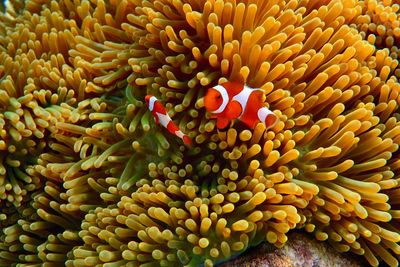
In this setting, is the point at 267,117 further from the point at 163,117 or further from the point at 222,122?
the point at 163,117

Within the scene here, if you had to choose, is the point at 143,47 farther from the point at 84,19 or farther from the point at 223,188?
the point at 223,188

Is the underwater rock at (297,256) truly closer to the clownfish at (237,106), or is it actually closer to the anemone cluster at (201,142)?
the anemone cluster at (201,142)

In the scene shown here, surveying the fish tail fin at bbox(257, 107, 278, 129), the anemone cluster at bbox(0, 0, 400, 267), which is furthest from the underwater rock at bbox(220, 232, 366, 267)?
the fish tail fin at bbox(257, 107, 278, 129)

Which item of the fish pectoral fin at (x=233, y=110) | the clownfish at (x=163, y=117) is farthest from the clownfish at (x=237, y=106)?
the clownfish at (x=163, y=117)

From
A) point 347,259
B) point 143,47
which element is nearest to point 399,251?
point 347,259

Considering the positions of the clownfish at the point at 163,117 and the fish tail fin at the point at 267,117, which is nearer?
the fish tail fin at the point at 267,117

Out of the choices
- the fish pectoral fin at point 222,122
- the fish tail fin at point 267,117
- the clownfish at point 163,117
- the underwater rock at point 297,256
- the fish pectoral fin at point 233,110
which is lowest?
the underwater rock at point 297,256

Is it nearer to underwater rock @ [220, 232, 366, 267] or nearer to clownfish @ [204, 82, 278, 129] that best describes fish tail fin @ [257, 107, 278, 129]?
clownfish @ [204, 82, 278, 129]
